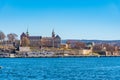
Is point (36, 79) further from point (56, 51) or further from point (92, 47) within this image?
point (92, 47)

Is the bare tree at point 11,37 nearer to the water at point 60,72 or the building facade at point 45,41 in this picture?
the building facade at point 45,41

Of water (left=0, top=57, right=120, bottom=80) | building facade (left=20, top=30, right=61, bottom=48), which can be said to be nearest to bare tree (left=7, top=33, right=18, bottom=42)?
building facade (left=20, top=30, right=61, bottom=48)

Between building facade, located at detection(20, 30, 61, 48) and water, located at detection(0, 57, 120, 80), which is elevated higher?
building facade, located at detection(20, 30, 61, 48)

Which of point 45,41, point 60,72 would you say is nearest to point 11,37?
point 45,41

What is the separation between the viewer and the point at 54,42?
171250 millimetres

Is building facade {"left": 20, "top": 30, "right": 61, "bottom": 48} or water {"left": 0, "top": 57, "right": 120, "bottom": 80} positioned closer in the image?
water {"left": 0, "top": 57, "right": 120, "bottom": 80}

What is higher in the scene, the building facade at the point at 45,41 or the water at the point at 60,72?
the building facade at the point at 45,41

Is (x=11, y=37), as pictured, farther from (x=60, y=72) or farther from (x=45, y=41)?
(x=60, y=72)

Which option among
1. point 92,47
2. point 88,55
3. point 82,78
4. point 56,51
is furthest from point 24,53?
point 82,78

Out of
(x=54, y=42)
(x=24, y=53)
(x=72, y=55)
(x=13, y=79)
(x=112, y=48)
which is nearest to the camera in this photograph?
(x=13, y=79)

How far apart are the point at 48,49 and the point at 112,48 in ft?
110

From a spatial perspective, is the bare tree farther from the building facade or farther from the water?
the water

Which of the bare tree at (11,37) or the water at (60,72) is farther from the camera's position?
the bare tree at (11,37)

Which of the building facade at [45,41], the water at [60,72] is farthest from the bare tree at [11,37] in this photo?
the water at [60,72]
